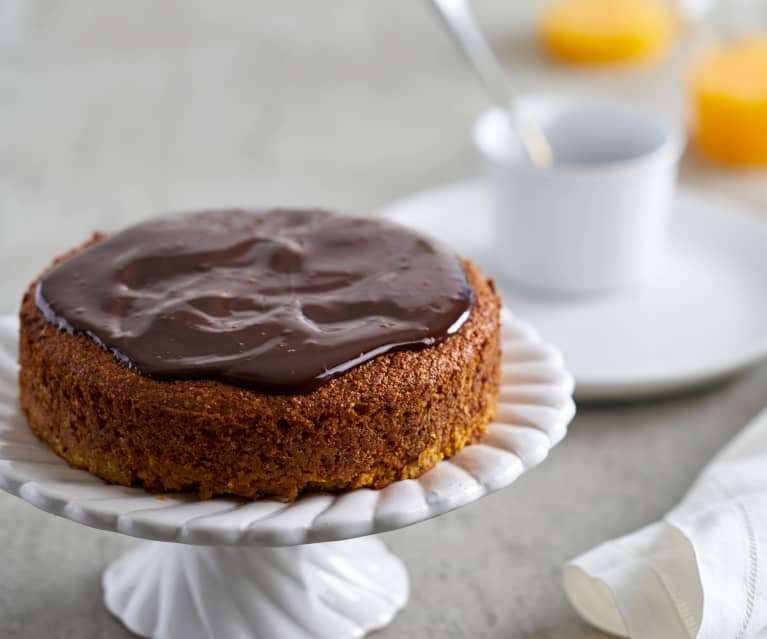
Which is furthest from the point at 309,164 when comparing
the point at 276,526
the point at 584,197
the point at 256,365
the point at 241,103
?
the point at 276,526

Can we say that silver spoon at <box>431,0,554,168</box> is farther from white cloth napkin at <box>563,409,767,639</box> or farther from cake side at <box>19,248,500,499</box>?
cake side at <box>19,248,500,499</box>

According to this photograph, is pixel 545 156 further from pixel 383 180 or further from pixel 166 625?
pixel 166 625

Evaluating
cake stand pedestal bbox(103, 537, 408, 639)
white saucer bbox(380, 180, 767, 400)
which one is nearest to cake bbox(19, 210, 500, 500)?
cake stand pedestal bbox(103, 537, 408, 639)

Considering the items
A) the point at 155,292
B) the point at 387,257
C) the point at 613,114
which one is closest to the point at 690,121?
the point at 613,114

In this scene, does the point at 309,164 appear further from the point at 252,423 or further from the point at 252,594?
the point at 252,423

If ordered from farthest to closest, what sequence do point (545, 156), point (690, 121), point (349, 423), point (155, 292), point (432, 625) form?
point (690, 121) → point (545, 156) → point (432, 625) → point (155, 292) → point (349, 423)

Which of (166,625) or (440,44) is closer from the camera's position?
(166,625)

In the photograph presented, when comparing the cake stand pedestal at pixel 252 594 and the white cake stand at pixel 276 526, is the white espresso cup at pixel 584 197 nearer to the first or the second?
the white cake stand at pixel 276 526

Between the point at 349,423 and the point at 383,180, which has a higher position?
the point at 349,423
